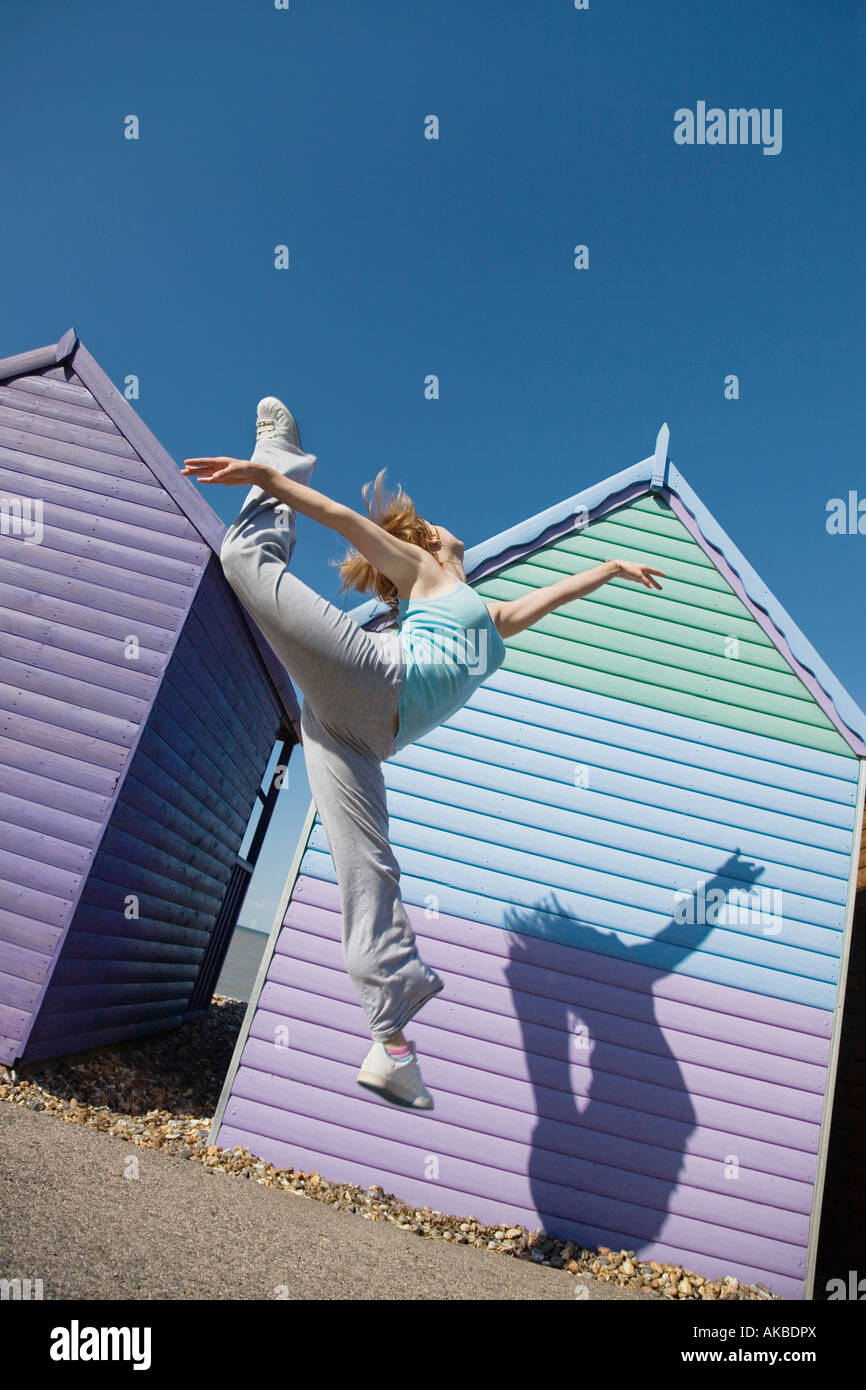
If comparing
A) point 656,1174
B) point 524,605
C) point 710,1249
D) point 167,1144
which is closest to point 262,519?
point 524,605

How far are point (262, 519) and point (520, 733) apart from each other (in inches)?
132

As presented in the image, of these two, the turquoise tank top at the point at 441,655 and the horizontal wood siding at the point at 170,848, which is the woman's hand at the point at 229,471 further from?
the horizontal wood siding at the point at 170,848

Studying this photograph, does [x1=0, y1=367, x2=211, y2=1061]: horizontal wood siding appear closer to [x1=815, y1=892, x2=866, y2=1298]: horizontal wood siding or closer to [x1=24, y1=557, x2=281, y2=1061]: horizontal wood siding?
[x1=24, y1=557, x2=281, y2=1061]: horizontal wood siding

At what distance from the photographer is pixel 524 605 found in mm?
2781

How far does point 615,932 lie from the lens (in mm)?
4840

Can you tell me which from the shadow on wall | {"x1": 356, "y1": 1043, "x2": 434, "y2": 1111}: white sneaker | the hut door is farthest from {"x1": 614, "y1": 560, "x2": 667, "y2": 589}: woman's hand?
the hut door

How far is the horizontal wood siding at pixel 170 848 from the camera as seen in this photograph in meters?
5.39

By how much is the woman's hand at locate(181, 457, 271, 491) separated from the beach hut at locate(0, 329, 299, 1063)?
3587 millimetres

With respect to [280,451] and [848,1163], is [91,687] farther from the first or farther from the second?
[848,1163]

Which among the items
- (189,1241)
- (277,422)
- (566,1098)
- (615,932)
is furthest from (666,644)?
(189,1241)

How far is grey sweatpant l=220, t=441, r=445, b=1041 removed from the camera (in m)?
2.01

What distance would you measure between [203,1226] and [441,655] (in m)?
2.51

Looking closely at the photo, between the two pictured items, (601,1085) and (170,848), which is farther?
(170,848)
